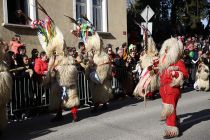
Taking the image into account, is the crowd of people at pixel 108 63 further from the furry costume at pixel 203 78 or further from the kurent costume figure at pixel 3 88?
the furry costume at pixel 203 78


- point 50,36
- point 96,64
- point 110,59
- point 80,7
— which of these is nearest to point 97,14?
point 80,7

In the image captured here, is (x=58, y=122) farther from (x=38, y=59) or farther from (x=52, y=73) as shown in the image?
(x=38, y=59)

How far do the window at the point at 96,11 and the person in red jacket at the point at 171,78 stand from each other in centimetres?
1061

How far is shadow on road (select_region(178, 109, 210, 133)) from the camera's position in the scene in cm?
899

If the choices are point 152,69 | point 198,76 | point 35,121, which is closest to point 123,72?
point 198,76

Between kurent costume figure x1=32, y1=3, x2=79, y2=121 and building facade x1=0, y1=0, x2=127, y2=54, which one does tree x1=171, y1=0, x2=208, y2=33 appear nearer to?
building facade x1=0, y1=0, x2=127, y2=54

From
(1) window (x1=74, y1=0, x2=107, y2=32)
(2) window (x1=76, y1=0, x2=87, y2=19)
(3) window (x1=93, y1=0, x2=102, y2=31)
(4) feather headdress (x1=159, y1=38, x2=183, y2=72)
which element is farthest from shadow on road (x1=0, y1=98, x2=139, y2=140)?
(3) window (x1=93, y1=0, x2=102, y2=31)

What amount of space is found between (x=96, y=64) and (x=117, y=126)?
2.54 meters

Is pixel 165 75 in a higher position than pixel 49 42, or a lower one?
lower

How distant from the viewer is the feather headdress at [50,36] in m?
9.73

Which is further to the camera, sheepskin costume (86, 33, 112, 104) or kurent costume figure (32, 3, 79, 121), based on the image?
sheepskin costume (86, 33, 112, 104)

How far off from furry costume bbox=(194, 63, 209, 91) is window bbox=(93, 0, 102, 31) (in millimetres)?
5385

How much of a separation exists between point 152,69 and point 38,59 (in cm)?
398

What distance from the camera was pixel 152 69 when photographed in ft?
28.9
